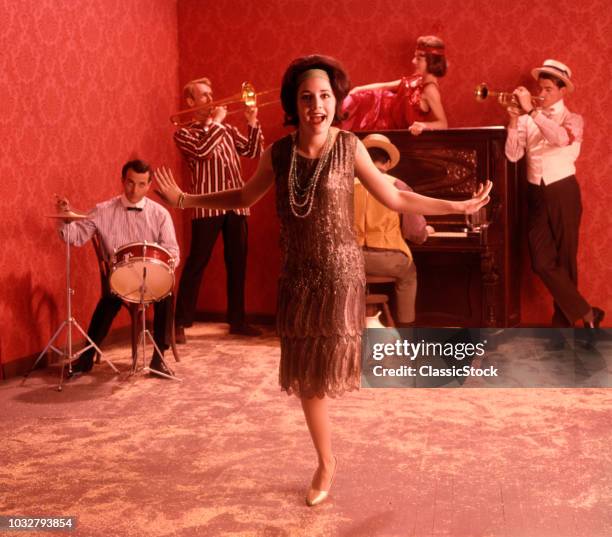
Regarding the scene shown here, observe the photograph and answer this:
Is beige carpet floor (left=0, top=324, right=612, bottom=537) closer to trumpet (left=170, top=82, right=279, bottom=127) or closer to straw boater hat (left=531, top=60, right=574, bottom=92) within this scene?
trumpet (left=170, top=82, right=279, bottom=127)

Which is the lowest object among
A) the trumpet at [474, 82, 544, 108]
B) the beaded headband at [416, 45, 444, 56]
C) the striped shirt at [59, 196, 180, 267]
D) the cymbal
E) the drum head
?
the drum head

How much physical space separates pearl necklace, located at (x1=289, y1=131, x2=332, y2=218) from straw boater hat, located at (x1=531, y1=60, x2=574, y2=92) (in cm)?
332

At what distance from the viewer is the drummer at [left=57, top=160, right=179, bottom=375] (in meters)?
5.20

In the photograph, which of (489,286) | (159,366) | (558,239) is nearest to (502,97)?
(558,239)

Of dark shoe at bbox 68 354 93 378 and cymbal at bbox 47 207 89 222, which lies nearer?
cymbal at bbox 47 207 89 222

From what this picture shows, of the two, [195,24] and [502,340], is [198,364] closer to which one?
[502,340]

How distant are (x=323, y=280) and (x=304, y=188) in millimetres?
311

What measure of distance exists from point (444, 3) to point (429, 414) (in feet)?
11.0

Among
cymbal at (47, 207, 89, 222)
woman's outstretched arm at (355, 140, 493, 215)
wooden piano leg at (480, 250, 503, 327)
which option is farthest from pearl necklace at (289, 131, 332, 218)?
wooden piano leg at (480, 250, 503, 327)

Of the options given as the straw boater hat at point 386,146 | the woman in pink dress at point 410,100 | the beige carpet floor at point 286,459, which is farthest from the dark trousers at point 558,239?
the beige carpet floor at point 286,459

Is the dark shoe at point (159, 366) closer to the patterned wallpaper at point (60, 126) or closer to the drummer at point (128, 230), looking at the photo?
the drummer at point (128, 230)

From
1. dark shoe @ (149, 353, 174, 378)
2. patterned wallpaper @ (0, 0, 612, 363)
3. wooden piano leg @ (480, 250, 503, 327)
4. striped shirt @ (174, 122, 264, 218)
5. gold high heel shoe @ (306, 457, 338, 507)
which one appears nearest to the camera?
gold high heel shoe @ (306, 457, 338, 507)

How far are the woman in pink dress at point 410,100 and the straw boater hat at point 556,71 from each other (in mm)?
667

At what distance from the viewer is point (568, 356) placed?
18.5 ft
